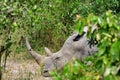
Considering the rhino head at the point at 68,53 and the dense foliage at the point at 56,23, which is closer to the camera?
the dense foliage at the point at 56,23

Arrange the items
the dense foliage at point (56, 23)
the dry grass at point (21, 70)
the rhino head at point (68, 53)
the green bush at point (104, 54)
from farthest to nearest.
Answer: the dry grass at point (21, 70) → the rhino head at point (68, 53) → the dense foliage at point (56, 23) → the green bush at point (104, 54)

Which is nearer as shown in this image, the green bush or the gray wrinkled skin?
the green bush

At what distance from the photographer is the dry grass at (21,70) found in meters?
8.32

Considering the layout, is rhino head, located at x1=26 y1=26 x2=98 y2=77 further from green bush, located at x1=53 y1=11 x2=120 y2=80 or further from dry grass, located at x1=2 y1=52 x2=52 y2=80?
green bush, located at x1=53 y1=11 x2=120 y2=80

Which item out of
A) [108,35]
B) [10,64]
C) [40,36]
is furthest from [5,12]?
[40,36]

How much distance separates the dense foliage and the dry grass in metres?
0.57

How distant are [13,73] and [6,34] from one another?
2907mm

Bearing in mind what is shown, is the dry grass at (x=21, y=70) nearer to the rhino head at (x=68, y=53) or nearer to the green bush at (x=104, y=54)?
the rhino head at (x=68, y=53)

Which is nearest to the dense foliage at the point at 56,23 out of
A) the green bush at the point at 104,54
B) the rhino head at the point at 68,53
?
the green bush at the point at 104,54

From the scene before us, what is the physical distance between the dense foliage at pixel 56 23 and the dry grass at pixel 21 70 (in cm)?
57

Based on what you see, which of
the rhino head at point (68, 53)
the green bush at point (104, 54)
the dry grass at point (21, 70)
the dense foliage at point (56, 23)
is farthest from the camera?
the dry grass at point (21, 70)

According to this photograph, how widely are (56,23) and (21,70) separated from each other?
1308mm

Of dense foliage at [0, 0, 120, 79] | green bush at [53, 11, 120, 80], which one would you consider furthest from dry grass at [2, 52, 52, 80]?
green bush at [53, 11, 120, 80]

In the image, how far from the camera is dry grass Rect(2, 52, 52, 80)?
8323mm
